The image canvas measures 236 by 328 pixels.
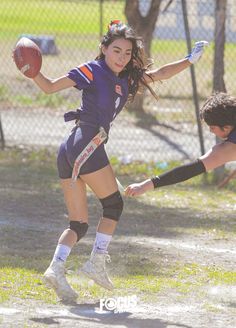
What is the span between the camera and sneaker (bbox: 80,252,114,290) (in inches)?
237

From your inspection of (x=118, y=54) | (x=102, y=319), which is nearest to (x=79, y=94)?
(x=118, y=54)

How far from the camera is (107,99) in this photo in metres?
6.07

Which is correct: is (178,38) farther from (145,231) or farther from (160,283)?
(160,283)

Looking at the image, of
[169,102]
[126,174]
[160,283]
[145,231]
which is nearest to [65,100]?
[169,102]

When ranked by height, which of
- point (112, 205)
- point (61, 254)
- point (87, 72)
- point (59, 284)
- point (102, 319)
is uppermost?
point (87, 72)

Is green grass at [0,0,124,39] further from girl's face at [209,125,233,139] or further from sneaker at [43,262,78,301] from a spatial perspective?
sneaker at [43,262,78,301]

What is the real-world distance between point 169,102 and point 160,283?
366 inches

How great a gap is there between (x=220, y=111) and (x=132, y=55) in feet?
2.59

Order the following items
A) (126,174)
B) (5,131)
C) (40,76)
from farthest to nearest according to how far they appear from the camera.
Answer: (5,131)
(126,174)
(40,76)

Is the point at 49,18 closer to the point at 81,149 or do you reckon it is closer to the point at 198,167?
the point at 81,149

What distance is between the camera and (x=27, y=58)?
602cm

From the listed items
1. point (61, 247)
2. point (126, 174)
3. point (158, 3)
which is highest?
point (158, 3)

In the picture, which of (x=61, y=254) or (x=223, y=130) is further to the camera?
(x=61, y=254)

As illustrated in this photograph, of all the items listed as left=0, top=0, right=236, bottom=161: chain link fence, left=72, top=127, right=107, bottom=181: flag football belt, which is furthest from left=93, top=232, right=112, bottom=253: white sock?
left=0, top=0, right=236, bottom=161: chain link fence
